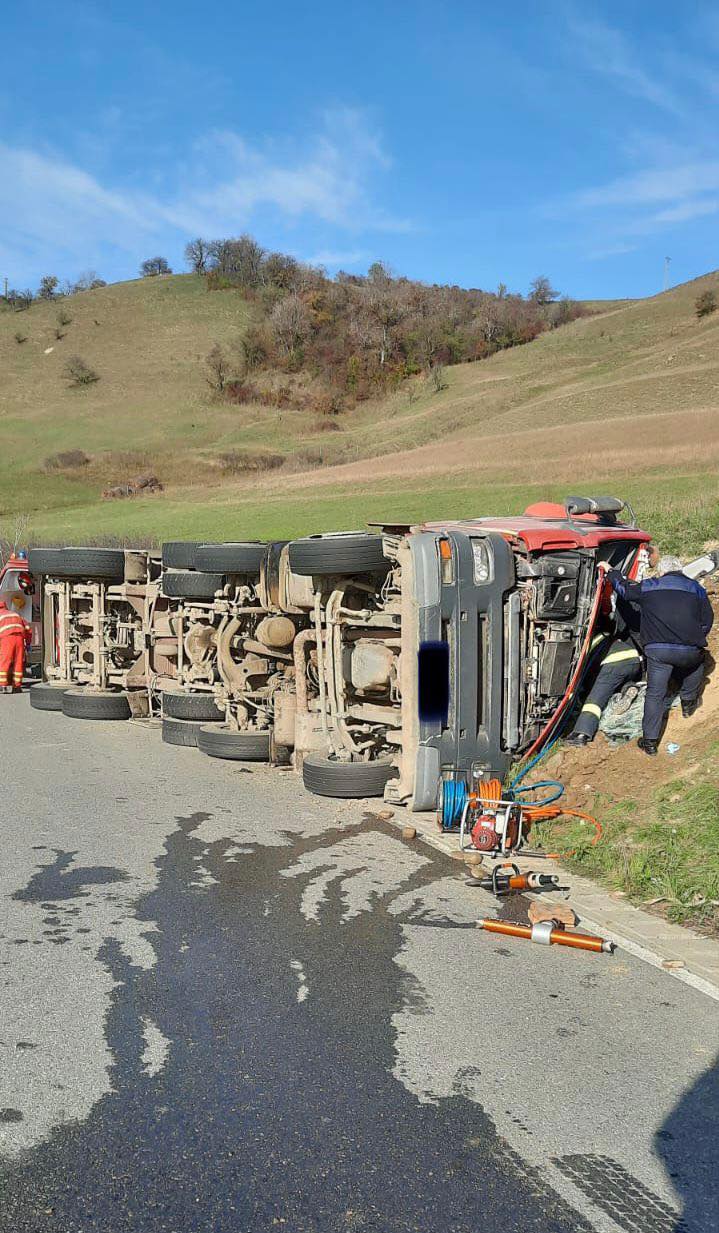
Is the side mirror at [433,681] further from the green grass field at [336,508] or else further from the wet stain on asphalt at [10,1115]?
the green grass field at [336,508]

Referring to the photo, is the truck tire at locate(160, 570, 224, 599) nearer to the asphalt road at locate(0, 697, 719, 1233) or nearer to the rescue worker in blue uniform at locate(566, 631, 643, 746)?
the rescue worker in blue uniform at locate(566, 631, 643, 746)

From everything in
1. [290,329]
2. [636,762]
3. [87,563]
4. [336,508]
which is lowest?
[636,762]

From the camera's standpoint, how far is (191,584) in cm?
1110

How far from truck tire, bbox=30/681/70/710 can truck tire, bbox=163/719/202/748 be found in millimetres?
2831

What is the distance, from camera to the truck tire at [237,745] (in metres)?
9.92

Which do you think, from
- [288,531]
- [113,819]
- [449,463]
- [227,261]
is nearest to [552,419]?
[449,463]

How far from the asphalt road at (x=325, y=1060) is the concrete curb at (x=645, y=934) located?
15cm

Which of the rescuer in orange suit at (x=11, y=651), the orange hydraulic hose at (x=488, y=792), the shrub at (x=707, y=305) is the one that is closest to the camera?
the orange hydraulic hose at (x=488, y=792)

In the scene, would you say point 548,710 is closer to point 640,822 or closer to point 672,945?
point 640,822

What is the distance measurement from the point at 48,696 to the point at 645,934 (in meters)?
9.71

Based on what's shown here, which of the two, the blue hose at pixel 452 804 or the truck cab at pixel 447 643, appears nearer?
the blue hose at pixel 452 804

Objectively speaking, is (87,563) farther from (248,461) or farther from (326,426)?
(326,426)

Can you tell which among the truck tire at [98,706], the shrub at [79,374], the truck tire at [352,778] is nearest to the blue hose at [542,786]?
the truck tire at [352,778]

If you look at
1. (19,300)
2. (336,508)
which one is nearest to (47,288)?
(19,300)
